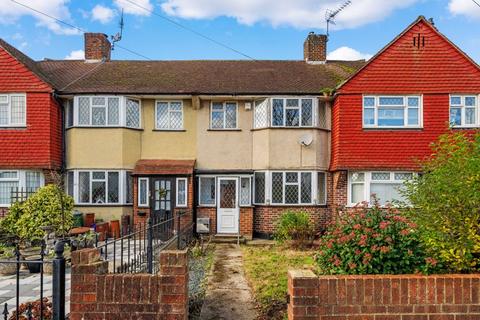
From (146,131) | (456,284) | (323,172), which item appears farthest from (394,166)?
(456,284)

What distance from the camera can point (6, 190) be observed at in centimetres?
1474

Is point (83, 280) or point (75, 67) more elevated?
point (75, 67)

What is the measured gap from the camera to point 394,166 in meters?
14.5

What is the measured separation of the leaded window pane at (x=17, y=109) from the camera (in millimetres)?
14734

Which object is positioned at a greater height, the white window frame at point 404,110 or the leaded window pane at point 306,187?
the white window frame at point 404,110

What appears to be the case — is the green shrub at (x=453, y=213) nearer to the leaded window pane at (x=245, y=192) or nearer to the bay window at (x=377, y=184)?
the bay window at (x=377, y=184)

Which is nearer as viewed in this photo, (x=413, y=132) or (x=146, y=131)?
(x=413, y=132)

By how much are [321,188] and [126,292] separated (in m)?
12.4

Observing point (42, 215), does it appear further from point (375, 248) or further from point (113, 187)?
point (375, 248)

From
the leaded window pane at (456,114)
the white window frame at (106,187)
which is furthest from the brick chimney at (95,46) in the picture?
the leaded window pane at (456,114)

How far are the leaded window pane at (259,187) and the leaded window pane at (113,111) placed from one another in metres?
6.08

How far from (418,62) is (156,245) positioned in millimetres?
12612

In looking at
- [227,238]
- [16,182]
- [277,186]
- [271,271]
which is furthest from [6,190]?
[271,271]

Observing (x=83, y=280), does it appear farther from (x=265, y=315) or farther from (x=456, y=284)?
(x=456, y=284)
